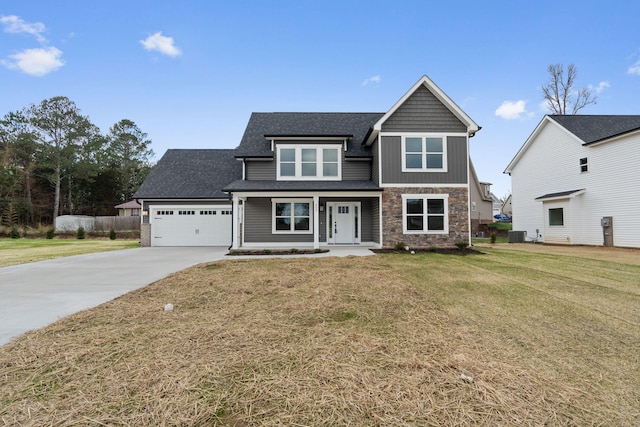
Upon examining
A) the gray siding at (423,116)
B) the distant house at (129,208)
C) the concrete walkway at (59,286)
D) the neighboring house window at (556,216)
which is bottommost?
the concrete walkway at (59,286)

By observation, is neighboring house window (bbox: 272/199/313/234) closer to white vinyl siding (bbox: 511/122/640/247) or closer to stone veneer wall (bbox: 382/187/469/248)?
stone veneer wall (bbox: 382/187/469/248)

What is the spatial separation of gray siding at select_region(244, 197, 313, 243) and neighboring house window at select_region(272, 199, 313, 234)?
0.28 meters

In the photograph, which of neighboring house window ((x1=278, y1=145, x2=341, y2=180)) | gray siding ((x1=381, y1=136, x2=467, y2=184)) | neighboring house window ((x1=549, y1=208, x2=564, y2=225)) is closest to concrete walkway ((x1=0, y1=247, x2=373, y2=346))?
neighboring house window ((x1=278, y1=145, x2=341, y2=180))

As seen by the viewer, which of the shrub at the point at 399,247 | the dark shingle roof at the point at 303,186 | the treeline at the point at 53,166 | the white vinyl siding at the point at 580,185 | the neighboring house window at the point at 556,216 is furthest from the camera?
the treeline at the point at 53,166

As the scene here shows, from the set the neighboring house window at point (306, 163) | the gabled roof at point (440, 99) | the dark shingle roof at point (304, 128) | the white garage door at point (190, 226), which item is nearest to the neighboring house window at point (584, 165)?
the gabled roof at point (440, 99)

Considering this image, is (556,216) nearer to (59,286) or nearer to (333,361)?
(333,361)

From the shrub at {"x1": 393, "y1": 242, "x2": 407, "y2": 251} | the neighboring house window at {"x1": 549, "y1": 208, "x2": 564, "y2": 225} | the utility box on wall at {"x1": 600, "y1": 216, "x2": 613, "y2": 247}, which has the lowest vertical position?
the shrub at {"x1": 393, "y1": 242, "x2": 407, "y2": 251}

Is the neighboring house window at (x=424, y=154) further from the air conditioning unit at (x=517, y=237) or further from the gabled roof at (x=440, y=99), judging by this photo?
the air conditioning unit at (x=517, y=237)

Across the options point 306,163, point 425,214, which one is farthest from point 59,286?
point 425,214

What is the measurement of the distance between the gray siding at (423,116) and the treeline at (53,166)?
32.6 meters

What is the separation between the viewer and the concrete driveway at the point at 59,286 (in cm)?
425

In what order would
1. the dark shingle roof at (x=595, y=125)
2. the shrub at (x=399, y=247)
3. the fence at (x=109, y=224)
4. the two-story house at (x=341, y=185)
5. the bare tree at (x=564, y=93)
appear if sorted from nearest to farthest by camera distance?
1. the shrub at (x=399, y=247)
2. the two-story house at (x=341, y=185)
3. the dark shingle roof at (x=595, y=125)
4. the fence at (x=109, y=224)
5. the bare tree at (x=564, y=93)

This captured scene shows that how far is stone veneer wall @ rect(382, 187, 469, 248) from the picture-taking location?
13242 mm

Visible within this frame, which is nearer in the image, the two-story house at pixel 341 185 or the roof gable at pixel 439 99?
the roof gable at pixel 439 99
